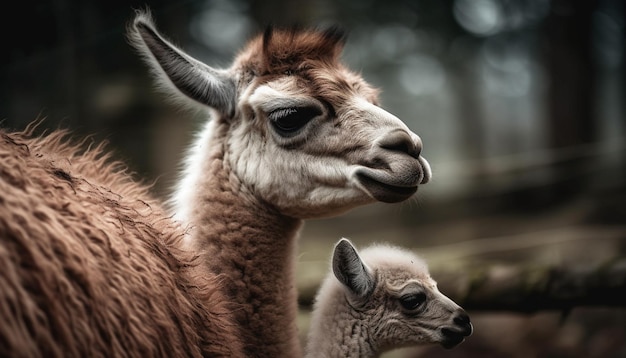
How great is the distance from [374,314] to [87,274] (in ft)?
5.03

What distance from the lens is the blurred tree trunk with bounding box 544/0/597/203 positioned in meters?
9.60

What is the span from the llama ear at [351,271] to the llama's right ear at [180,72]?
914 millimetres

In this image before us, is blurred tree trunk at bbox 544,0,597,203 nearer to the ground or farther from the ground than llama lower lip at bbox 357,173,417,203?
farther from the ground

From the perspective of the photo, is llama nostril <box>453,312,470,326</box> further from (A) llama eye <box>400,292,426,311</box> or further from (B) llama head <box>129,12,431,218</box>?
(B) llama head <box>129,12,431,218</box>

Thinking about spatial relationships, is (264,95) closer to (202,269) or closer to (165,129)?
(202,269)

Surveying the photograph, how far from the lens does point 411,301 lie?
9.86ft

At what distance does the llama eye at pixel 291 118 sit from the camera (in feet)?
9.65

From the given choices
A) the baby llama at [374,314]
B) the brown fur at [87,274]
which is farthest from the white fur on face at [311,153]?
the brown fur at [87,274]

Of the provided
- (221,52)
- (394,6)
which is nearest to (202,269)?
(221,52)

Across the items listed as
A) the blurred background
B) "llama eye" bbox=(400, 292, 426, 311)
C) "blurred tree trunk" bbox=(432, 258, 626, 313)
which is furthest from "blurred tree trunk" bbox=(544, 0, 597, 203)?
"llama eye" bbox=(400, 292, 426, 311)

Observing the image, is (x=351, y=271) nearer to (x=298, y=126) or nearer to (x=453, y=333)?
(x=453, y=333)

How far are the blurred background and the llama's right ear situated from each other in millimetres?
724

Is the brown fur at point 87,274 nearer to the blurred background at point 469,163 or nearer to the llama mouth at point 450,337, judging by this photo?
the blurred background at point 469,163

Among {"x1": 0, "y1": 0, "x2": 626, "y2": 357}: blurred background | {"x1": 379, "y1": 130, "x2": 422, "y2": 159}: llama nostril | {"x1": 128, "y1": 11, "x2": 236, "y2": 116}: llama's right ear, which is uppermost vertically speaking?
{"x1": 0, "y1": 0, "x2": 626, "y2": 357}: blurred background
